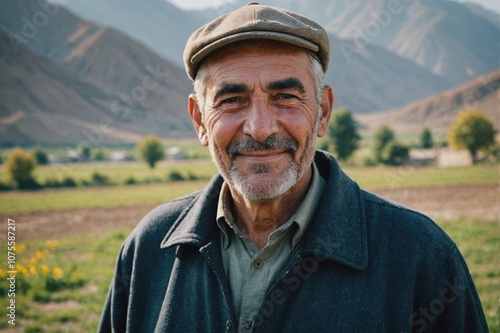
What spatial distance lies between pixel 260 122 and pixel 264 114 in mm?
56

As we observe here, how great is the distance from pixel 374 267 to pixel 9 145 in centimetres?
11215

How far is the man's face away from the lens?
7.29 ft

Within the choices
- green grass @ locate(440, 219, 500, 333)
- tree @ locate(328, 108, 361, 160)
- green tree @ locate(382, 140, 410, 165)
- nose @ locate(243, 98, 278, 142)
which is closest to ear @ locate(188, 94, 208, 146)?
nose @ locate(243, 98, 278, 142)

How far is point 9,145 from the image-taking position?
9669cm

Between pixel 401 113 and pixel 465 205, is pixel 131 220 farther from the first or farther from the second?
pixel 401 113

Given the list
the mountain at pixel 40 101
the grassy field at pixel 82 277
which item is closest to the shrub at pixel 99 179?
the grassy field at pixel 82 277

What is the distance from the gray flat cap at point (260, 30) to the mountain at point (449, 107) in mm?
122161

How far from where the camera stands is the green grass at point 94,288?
22.9 feet

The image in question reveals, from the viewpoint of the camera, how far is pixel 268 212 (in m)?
2.39

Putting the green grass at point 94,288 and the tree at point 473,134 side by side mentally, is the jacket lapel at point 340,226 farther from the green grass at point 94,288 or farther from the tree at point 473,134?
the tree at point 473,134

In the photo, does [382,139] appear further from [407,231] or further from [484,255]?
[407,231]

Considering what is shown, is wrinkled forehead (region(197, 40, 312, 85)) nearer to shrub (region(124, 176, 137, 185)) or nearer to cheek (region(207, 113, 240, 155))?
cheek (region(207, 113, 240, 155))

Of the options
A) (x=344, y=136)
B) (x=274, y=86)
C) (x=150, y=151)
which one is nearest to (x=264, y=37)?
(x=274, y=86)

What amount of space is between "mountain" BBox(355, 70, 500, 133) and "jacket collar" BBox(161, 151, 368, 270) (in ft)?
400
